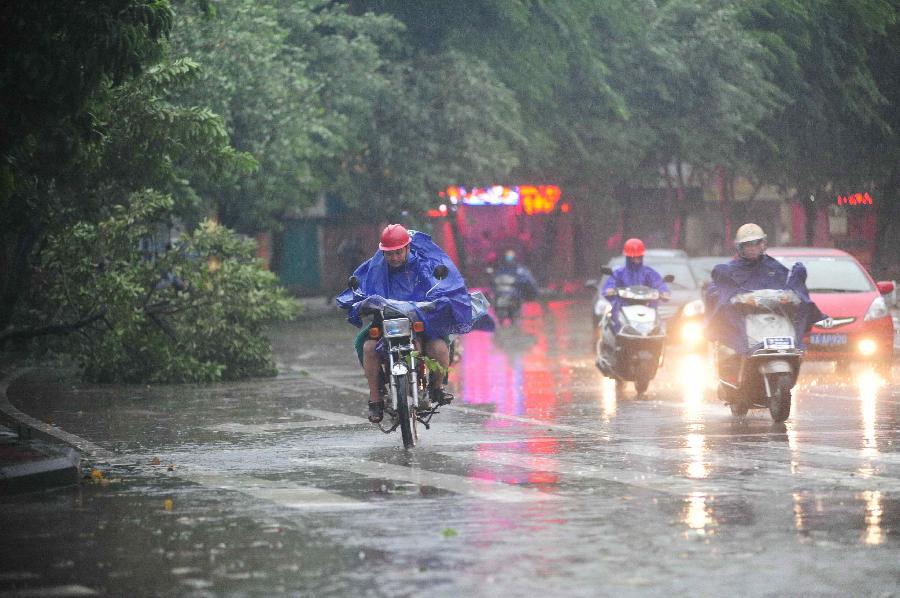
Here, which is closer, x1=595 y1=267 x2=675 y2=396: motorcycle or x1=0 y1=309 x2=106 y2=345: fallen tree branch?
x1=595 y1=267 x2=675 y2=396: motorcycle

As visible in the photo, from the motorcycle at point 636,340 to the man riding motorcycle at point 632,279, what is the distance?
9cm

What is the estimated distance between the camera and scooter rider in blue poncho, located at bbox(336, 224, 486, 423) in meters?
12.8

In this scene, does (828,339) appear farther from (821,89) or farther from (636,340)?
(821,89)

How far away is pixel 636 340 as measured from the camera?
18.1m

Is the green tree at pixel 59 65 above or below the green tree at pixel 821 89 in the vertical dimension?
below

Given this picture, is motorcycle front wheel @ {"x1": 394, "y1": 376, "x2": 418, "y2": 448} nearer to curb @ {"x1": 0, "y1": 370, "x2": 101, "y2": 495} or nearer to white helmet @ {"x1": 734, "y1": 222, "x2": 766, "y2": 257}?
curb @ {"x1": 0, "y1": 370, "x2": 101, "y2": 495}

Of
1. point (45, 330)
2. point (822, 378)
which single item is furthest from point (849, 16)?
point (45, 330)

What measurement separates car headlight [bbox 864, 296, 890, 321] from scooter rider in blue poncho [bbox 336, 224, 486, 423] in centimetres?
948

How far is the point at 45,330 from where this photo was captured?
61.9 ft

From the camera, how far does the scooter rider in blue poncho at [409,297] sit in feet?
42.1

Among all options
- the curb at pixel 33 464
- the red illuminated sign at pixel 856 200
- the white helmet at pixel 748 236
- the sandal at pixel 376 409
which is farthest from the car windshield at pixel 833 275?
the red illuminated sign at pixel 856 200

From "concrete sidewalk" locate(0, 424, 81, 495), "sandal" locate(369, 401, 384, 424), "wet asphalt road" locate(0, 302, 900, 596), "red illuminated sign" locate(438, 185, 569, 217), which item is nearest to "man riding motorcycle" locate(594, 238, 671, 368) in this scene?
"wet asphalt road" locate(0, 302, 900, 596)

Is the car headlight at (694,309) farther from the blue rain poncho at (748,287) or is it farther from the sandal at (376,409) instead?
the sandal at (376,409)

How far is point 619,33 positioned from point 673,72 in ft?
7.04
